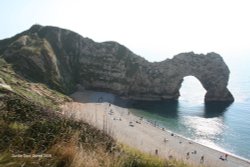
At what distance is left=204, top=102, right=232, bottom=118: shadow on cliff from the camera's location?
321 feet

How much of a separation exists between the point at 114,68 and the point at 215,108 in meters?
35.9

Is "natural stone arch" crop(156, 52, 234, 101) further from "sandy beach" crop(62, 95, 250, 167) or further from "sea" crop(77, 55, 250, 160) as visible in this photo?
"sandy beach" crop(62, 95, 250, 167)

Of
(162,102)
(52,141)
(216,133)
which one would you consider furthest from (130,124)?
(52,141)

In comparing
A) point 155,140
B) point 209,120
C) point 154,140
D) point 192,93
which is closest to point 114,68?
point 209,120

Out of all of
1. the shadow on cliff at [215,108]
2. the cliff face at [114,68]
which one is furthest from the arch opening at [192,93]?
the shadow on cliff at [215,108]

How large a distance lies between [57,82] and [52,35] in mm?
25065

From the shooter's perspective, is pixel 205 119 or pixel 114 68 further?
pixel 114 68

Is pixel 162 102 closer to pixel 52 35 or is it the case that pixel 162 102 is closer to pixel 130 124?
pixel 130 124

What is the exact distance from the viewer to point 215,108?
107 m

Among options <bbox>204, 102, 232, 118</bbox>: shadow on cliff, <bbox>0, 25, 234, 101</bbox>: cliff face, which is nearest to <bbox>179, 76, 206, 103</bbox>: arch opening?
<bbox>0, 25, 234, 101</bbox>: cliff face

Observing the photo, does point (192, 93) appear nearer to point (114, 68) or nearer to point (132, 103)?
point (114, 68)

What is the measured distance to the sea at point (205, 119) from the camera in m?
71.3

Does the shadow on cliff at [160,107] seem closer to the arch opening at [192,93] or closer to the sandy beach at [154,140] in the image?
the sandy beach at [154,140]

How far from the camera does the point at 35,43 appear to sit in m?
115
